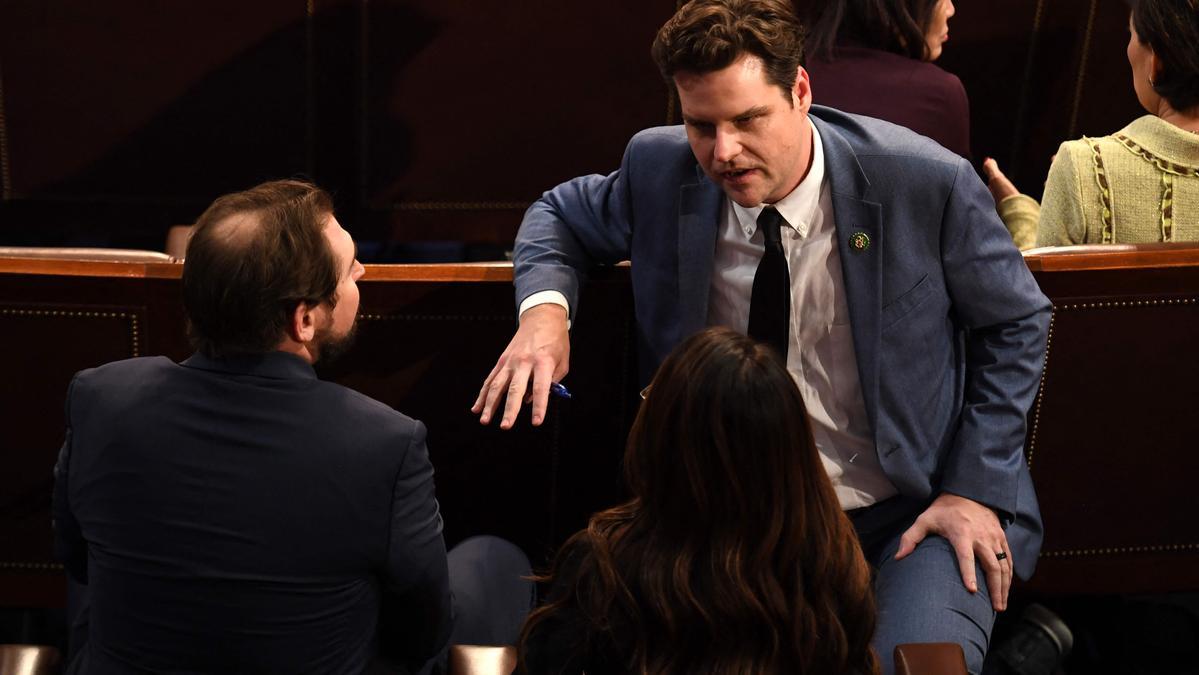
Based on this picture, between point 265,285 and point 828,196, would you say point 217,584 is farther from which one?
point 828,196

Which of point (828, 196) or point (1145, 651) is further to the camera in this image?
point (1145, 651)

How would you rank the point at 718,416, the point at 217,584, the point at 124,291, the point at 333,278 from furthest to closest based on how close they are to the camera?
the point at 124,291
the point at 333,278
the point at 217,584
the point at 718,416

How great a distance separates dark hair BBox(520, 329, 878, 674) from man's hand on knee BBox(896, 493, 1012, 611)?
1.35ft

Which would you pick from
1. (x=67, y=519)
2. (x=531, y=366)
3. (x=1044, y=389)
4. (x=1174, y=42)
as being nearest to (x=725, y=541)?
(x=531, y=366)

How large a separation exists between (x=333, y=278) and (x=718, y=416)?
448 millimetres

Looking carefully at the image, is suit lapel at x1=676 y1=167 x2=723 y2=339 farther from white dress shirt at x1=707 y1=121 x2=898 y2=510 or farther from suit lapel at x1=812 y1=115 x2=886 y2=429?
suit lapel at x1=812 y1=115 x2=886 y2=429

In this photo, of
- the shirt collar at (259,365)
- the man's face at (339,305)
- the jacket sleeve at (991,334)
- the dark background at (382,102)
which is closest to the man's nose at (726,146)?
the jacket sleeve at (991,334)

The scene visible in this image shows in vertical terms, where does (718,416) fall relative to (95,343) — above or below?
above

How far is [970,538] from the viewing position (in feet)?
4.91

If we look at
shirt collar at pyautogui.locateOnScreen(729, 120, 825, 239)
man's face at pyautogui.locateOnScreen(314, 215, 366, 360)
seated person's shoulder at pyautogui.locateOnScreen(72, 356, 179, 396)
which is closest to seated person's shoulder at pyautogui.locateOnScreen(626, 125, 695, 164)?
shirt collar at pyautogui.locateOnScreen(729, 120, 825, 239)

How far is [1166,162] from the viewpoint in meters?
1.84

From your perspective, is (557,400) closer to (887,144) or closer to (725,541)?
(887,144)

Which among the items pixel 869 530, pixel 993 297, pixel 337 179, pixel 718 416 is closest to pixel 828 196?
pixel 993 297

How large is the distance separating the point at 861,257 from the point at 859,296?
0.14ft
